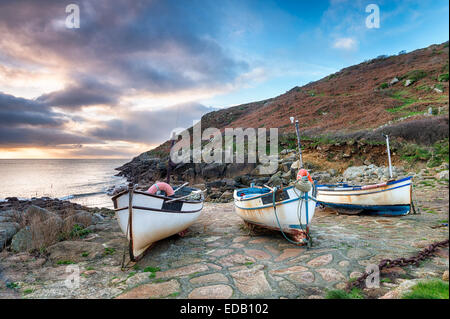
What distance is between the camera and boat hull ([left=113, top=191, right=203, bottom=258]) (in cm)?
517

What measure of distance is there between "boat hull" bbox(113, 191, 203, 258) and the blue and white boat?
6.59 m

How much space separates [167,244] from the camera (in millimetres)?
6395

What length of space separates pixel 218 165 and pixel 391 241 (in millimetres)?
19019

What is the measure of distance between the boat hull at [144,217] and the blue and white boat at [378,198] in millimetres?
6592

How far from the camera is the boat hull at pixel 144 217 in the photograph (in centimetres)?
517

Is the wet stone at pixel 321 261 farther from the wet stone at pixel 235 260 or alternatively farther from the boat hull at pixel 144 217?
the boat hull at pixel 144 217

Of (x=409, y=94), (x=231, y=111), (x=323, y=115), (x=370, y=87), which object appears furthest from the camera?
(x=231, y=111)

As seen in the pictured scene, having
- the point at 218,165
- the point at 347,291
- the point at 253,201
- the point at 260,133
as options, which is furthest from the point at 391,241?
the point at 260,133

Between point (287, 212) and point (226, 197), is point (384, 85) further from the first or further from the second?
point (287, 212)

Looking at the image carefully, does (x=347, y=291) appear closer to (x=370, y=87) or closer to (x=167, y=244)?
(x=167, y=244)

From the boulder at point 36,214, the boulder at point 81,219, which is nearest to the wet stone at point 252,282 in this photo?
the boulder at point 81,219

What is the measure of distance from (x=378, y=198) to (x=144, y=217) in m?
7.80

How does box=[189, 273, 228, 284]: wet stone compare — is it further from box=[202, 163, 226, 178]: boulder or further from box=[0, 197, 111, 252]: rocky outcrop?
box=[202, 163, 226, 178]: boulder

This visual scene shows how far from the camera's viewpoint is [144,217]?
527cm
